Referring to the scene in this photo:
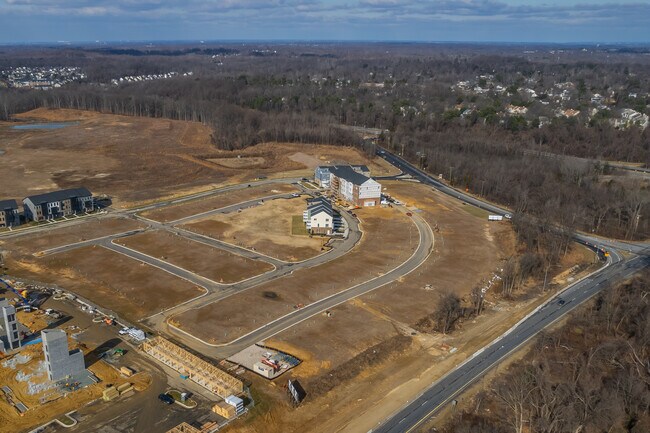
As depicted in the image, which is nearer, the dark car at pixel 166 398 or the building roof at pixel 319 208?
the dark car at pixel 166 398

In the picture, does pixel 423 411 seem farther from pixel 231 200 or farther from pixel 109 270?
pixel 231 200

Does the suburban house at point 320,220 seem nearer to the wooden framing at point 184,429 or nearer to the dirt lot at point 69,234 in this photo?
the dirt lot at point 69,234

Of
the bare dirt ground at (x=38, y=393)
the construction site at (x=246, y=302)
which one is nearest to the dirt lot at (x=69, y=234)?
the construction site at (x=246, y=302)

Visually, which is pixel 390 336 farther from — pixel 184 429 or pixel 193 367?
pixel 184 429

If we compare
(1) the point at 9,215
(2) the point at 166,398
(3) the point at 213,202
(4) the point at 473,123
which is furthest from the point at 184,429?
(4) the point at 473,123

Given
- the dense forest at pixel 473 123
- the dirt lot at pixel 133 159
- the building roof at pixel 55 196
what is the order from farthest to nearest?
the dirt lot at pixel 133 159 → the dense forest at pixel 473 123 → the building roof at pixel 55 196

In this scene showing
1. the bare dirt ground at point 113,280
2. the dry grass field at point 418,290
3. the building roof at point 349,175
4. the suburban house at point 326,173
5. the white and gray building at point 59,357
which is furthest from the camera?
the suburban house at point 326,173

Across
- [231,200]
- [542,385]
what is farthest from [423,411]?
[231,200]
